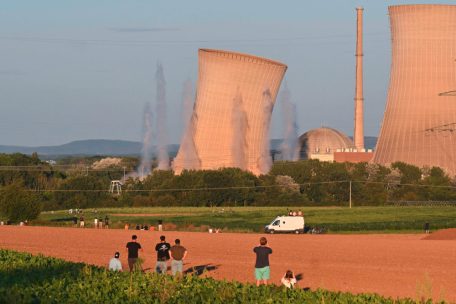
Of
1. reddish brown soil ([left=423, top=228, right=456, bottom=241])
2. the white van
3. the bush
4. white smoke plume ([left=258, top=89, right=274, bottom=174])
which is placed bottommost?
reddish brown soil ([left=423, top=228, right=456, bottom=241])

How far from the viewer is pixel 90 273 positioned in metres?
20.6

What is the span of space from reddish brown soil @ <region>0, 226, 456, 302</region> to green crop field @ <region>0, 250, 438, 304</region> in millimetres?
3946

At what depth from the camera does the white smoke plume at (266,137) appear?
87944mm

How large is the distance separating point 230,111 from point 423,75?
17.0 m

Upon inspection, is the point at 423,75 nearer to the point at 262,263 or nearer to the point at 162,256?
the point at 162,256

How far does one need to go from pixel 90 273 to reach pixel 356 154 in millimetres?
99962

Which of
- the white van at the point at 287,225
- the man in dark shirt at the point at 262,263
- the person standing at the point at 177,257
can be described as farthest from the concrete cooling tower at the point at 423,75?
the man in dark shirt at the point at 262,263

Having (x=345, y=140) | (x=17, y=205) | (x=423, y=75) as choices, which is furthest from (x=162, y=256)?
(x=345, y=140)

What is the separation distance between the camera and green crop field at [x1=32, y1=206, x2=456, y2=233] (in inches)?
Result: 2173

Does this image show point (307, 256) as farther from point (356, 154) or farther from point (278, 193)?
point (356, 154)

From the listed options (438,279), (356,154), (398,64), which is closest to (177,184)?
(398,64)

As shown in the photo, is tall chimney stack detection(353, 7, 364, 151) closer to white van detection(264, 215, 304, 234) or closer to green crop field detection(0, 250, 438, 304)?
white van detection(264, 215, 304, 234)

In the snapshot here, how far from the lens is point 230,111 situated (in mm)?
87188

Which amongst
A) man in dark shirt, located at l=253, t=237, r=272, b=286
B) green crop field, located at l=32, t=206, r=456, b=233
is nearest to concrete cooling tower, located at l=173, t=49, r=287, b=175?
green crop field, located at l=32, t=206, r=456, b=233
